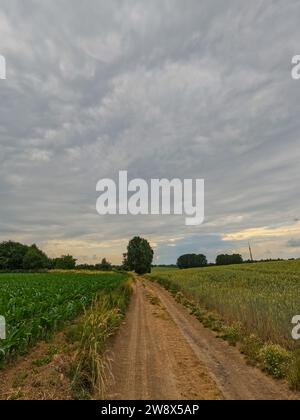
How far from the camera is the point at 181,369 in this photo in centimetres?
1011

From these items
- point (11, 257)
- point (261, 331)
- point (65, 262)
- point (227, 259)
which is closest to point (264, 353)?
point (261, 331)

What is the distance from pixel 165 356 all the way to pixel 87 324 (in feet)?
8.76

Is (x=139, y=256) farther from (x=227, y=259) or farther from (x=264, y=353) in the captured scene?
(x=264, y=353)

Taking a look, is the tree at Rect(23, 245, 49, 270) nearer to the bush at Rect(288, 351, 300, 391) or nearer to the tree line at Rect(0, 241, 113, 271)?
the tree line at Rect(0, 241, 113, 271)

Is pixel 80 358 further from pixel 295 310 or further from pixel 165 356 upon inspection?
pixel 295 310

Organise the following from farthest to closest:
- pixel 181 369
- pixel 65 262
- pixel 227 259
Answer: pixel 227 259
pixel 65 262
pixel 181 369

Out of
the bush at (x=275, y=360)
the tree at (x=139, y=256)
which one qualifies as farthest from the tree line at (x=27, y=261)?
the bush at (x=275, y=360)

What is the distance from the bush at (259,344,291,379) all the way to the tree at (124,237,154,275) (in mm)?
108841

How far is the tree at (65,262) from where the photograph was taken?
422 feet

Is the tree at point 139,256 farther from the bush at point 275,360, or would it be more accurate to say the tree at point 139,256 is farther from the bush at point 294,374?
the bush at point 294,374

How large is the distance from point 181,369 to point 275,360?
2.45m

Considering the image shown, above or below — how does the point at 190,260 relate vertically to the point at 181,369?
above

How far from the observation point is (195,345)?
13.1 meters
